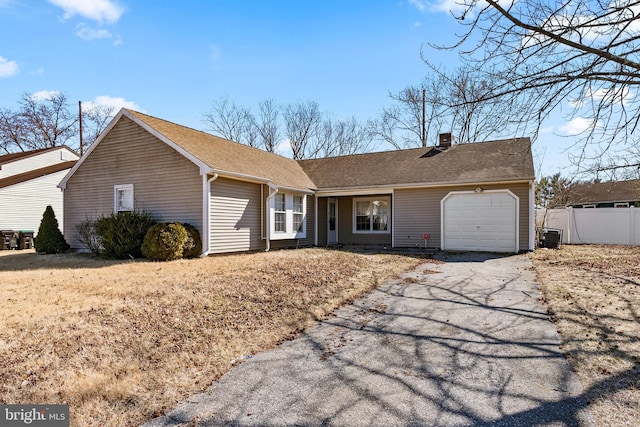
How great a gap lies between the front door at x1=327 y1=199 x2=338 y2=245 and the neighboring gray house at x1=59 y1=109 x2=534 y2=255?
47 mm

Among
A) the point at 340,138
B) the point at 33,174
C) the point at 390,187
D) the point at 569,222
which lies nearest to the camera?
the point at 390,187

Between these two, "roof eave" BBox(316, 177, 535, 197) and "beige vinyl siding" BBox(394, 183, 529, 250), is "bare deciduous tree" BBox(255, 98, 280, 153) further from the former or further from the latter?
"beige vinyl siding" BBox(394, 183, 529, 250)

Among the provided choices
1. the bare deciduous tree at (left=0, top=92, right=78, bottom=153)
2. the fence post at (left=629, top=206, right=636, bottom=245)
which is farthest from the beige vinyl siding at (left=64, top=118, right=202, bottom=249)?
the bare deciduous tree at (left=0, top=92, right=78, bottom=153)

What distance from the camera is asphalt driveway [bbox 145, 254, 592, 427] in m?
3.02

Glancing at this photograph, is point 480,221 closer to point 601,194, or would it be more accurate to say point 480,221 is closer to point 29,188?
point 29,188

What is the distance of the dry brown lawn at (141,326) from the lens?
3463 mm

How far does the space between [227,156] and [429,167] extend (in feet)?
26.9

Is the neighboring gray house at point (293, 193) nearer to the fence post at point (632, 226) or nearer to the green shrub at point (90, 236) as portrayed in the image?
the green shrub at point (90, 236)

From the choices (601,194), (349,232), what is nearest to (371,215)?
(349,232)

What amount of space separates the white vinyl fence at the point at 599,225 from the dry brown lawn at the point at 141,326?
51.5 ft

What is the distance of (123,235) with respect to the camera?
36.7ft

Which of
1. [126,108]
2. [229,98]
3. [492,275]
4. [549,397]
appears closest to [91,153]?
[126,108]

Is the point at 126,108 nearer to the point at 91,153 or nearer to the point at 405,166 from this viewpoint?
the point at 91,153

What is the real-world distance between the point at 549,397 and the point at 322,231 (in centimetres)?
1405
